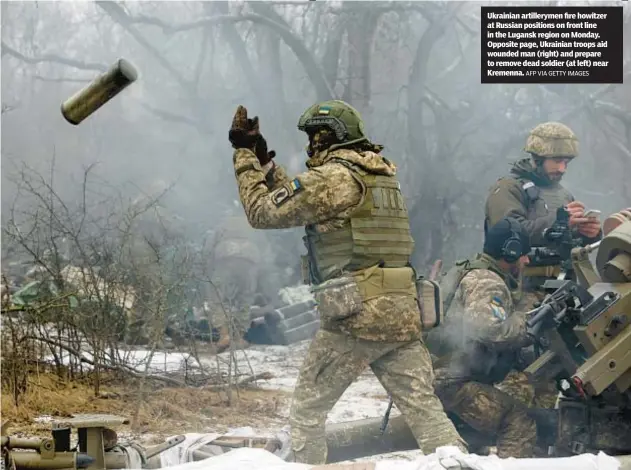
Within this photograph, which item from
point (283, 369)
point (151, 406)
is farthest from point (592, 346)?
point (151, 406)

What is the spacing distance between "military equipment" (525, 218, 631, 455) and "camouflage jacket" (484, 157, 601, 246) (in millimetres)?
1229

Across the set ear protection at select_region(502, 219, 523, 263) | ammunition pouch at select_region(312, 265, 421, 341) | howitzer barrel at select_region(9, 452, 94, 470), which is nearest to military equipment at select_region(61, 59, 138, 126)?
ammunition pouch at select_region(312, 265, 421, 341)

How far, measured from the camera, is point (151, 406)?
6.24m

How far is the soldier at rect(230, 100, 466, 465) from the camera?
4570mm

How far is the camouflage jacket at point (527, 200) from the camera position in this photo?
619cm

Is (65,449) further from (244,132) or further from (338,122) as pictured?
(338,122)

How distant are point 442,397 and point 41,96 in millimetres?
3742

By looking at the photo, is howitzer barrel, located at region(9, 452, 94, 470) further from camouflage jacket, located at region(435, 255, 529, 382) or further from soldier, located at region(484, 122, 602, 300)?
soldier, located at region(484, 122, 602, 300)

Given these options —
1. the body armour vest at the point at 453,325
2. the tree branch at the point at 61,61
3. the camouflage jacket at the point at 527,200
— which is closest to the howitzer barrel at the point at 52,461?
the body armour vest at the point at 453,325

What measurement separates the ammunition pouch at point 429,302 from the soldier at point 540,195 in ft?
4.08

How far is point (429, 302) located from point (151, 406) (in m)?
2.24

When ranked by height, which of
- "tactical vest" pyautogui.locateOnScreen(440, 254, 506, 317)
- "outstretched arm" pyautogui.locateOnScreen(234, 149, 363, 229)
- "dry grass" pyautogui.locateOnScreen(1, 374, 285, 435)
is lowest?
"dry grass" pyautogui.locateOnScreen(1, 374, 285, 435)

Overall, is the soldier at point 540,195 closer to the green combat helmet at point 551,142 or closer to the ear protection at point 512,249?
the green combat helmet at point 551,142

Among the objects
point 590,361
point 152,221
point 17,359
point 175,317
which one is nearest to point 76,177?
point 152,221
